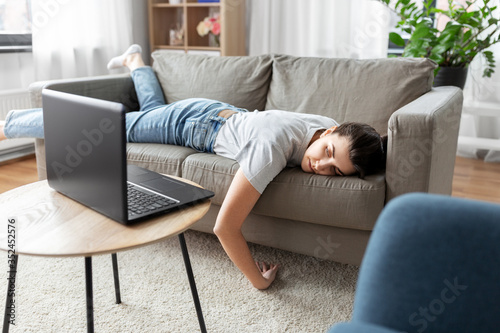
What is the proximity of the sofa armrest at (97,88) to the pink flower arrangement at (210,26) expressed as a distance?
1.38m

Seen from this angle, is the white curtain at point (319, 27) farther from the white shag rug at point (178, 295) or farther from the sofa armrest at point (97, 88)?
the white shag rug at point (178, 295)

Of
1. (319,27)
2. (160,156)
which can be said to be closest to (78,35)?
(319,27)

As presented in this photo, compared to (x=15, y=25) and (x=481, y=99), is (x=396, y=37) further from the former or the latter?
(x=15, y=25)

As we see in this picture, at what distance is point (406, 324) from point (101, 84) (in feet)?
6.61

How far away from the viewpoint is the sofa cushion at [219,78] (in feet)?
7.36

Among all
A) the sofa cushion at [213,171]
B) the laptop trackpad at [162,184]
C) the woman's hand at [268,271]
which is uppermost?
the laptop trackpad at [162,184]

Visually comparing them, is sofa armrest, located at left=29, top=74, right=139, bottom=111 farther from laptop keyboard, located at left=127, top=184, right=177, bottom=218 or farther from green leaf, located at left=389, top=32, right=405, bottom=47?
green leaf, located at left=389, top=32, right=405, bottom=47

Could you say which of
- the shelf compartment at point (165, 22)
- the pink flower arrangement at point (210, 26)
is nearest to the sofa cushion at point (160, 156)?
the pink flower arrangement at point (210, 26)

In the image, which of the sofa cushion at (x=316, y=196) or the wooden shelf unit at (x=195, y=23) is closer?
the sofa cushion at (x=316, y=196)

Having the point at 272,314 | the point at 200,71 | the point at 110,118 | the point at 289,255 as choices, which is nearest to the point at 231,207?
the point at 272,314

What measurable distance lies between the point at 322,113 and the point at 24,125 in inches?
48.8

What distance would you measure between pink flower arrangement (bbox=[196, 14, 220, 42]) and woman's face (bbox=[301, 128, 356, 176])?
93.6 inches

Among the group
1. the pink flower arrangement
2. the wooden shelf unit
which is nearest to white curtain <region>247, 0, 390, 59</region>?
the wooden shelf unit

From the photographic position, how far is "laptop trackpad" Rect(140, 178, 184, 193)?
1147 mm
